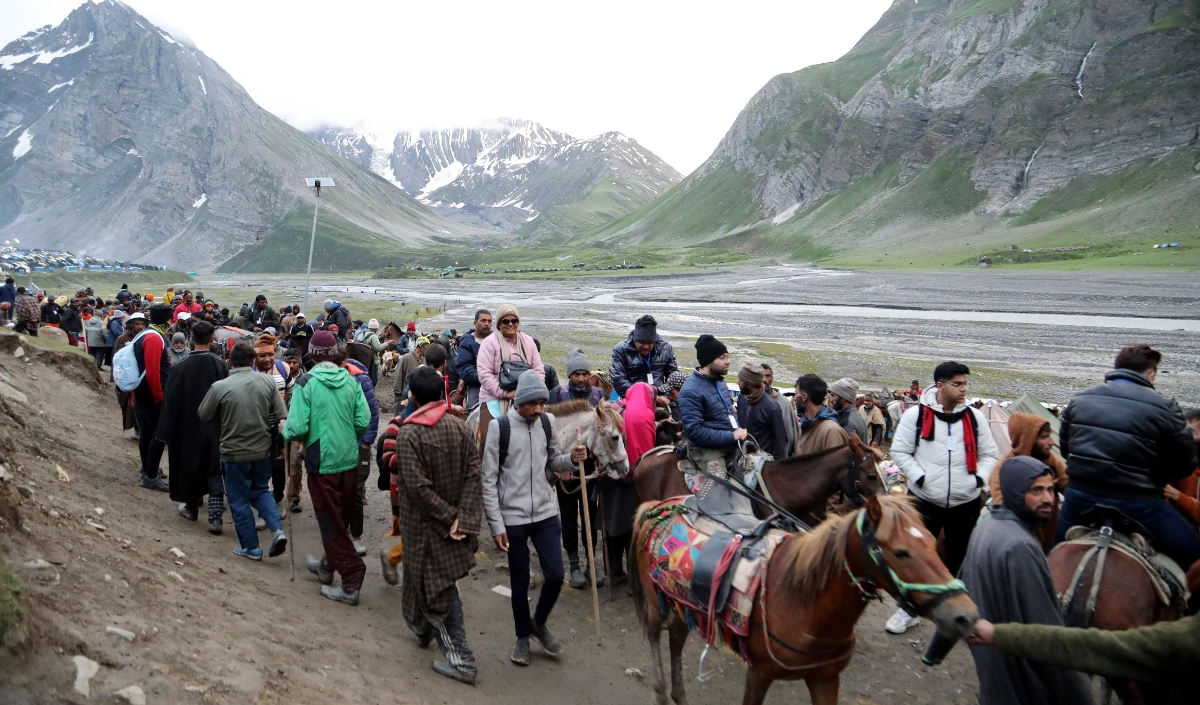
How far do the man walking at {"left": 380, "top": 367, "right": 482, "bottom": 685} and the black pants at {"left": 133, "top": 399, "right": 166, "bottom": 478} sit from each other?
516 cm

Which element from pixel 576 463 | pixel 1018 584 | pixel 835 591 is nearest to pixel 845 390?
pixel 576 463

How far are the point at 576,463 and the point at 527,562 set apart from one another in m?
1.03

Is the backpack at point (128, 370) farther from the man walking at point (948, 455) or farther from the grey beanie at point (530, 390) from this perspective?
the man walking at point (948, 455)

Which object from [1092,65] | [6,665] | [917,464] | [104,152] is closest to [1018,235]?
[1092,65]

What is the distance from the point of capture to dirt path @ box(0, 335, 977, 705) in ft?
12.2

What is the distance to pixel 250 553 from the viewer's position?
6.83 meters

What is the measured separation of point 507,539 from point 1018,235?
9384 centimetres

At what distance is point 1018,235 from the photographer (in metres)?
81.6

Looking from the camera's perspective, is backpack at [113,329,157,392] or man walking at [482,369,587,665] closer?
man walking at [482,369,587,665]

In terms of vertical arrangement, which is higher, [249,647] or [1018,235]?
[1018,235]

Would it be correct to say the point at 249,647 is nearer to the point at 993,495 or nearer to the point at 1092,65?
the point at 993,495

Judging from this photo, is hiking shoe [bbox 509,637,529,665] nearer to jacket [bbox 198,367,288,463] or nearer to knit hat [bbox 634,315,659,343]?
jacket [bbox 198,367,288,463]

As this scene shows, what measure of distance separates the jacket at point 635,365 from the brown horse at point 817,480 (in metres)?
1.86

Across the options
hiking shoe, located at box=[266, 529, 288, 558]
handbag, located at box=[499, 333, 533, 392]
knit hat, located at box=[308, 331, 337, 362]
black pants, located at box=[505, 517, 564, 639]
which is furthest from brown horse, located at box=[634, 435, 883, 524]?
hiking shoe, located at box=[266, 529, 288, 558]
